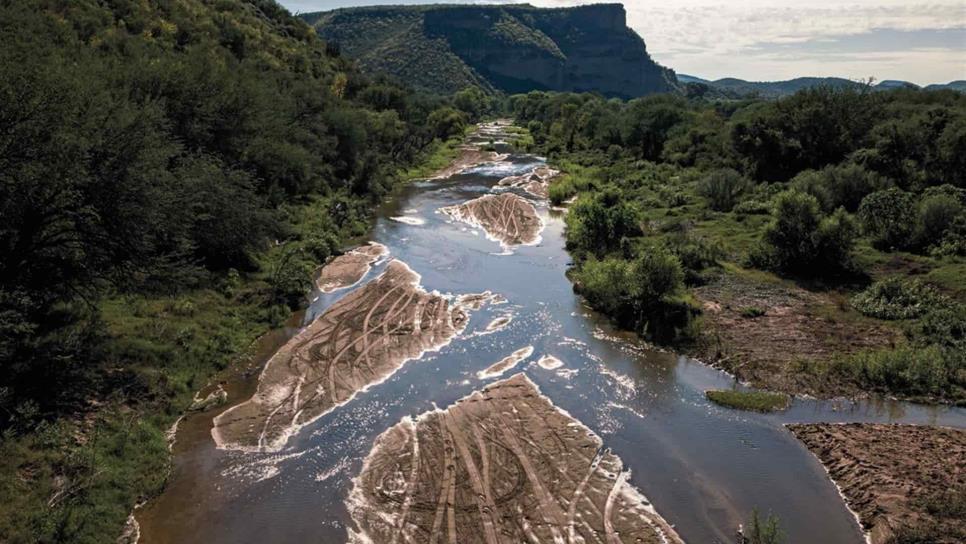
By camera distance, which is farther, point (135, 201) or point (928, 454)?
point (135, 201)

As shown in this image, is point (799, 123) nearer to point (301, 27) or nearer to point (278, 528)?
point (278, 528)

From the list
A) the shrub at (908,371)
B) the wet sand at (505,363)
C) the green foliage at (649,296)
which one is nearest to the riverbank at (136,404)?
the wet sand at (505,363)

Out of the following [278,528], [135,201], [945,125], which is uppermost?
[945,125]

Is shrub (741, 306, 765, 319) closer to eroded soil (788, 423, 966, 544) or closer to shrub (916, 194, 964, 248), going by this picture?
eroded soil (788, 423, 966, 544)

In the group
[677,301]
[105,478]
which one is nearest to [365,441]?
[105,478]

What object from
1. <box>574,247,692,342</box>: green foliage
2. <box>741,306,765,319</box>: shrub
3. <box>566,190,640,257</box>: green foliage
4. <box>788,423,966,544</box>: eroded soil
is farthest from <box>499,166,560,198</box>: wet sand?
<box>788,423,966,544</box>: eroded soil

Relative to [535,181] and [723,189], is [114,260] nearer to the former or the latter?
[723,189]

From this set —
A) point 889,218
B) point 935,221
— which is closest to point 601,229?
point 889,218
